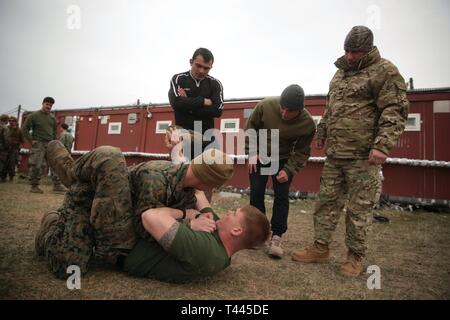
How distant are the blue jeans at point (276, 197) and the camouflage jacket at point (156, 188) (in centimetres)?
135

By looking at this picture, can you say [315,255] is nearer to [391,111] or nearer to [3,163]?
[391,111]

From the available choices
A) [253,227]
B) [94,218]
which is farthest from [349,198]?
[94,218]

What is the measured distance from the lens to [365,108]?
2.81 metres

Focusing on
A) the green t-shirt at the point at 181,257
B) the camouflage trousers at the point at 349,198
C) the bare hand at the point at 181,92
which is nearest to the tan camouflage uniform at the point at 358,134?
the camouflage trousers at the point at 349,198

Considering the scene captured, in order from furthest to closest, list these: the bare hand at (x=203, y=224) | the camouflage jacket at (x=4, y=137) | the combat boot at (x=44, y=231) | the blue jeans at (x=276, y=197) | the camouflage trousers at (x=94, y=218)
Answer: the camouflage jacket at (x=4, y=137), the blue jeans at (x=276, y=197), the combat boot at (x=44, y=231), the bare hand at (x=203, y=224), the camouflage trousers at (x=94, y=218)

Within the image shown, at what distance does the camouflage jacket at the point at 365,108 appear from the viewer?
2.58m

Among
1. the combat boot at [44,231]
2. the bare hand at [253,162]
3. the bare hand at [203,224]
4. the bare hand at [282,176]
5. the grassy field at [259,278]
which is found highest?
the bare hand at [253,162]

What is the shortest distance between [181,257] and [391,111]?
2.17m

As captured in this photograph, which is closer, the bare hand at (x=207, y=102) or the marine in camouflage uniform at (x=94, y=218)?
the marine in camouflage uniform at (x=94, y=218)

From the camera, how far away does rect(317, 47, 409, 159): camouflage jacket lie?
2578 millimetres

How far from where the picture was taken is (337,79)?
3064 mm

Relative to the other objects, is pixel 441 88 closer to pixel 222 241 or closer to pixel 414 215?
pixel 414 215

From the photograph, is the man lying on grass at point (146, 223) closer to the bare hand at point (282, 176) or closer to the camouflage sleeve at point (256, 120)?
the bare hand at point (282, 176)
